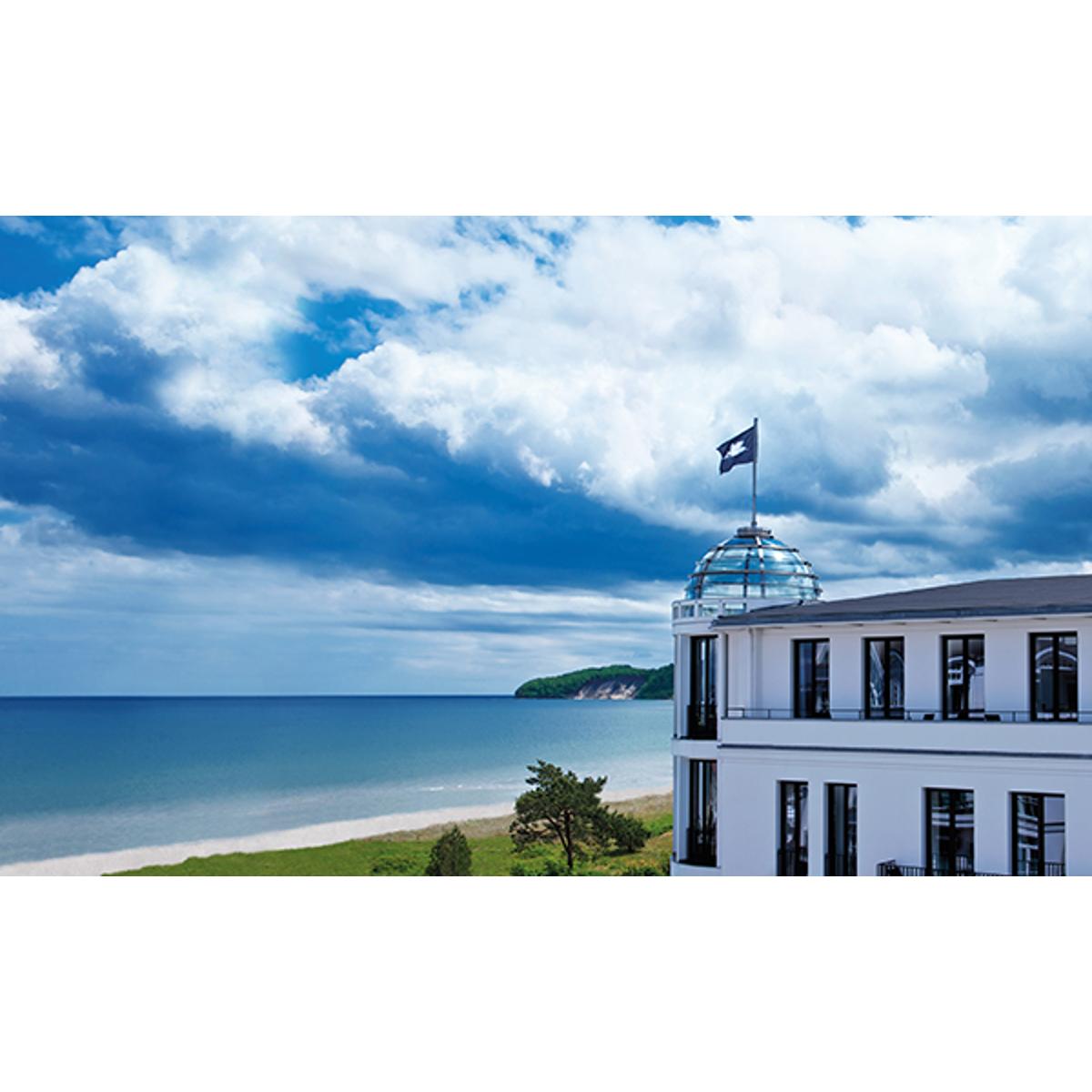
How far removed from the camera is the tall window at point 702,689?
550 inches

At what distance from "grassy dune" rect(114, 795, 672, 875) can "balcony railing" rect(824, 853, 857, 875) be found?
388 inches

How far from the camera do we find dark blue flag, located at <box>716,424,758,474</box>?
48.5 ft

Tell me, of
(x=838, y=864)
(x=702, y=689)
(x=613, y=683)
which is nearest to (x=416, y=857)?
(x=613, y=683)

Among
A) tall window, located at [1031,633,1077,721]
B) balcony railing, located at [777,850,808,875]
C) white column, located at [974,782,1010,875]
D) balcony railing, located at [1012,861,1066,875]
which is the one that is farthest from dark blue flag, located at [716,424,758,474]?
balcony railing, located at [1012,861,1066,875]

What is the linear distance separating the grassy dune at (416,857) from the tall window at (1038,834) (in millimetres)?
11166

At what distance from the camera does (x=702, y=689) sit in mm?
14109

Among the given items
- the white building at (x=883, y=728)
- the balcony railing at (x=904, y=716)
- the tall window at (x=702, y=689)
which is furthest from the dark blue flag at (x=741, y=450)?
the balcony railing at (x=904, y=716)

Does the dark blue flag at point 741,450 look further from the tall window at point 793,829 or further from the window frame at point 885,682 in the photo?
the tall window at point 793,829
